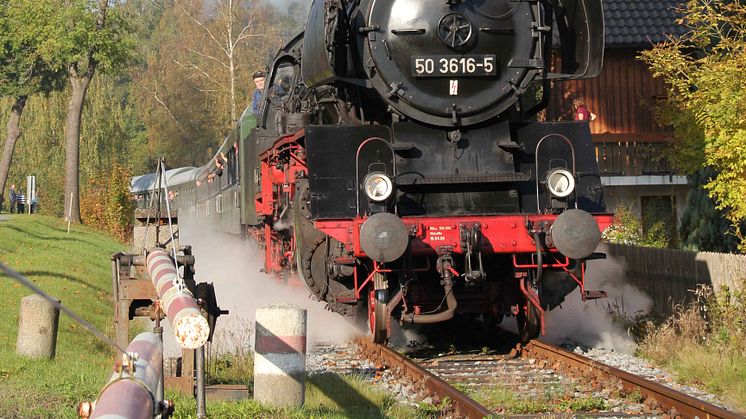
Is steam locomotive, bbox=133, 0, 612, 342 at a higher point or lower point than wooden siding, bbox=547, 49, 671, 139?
lower

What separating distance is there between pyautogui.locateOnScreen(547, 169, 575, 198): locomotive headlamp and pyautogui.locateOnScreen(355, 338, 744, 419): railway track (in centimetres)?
130

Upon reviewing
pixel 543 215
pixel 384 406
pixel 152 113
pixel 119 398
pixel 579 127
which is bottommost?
pixel 384 406

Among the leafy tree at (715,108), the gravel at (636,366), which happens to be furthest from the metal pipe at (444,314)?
the leafy tree at (715,108)

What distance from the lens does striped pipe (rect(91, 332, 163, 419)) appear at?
296 cm

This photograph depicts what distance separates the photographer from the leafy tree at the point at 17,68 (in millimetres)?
29734

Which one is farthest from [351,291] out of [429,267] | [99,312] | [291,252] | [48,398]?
[99,312]

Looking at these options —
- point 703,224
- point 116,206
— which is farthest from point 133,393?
point 116,206

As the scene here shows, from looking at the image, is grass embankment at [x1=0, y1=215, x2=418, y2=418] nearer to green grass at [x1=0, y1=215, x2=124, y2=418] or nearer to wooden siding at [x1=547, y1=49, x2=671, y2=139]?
green grass at [x1=0, y1=215, x2=124, y2=418]

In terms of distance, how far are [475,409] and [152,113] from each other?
2012 inches

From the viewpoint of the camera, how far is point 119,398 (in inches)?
121

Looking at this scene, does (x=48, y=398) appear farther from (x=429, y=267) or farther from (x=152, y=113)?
(x=152, y=113)

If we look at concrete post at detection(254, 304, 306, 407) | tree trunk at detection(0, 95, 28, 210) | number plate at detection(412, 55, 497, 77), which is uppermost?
tree trunk at detection(0, 95, 28, 210)

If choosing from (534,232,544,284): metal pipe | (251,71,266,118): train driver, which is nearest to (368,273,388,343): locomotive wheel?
(534,232,544,284): metal pipe

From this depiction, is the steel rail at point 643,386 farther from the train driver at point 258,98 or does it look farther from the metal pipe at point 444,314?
the train driver at point 258,98
